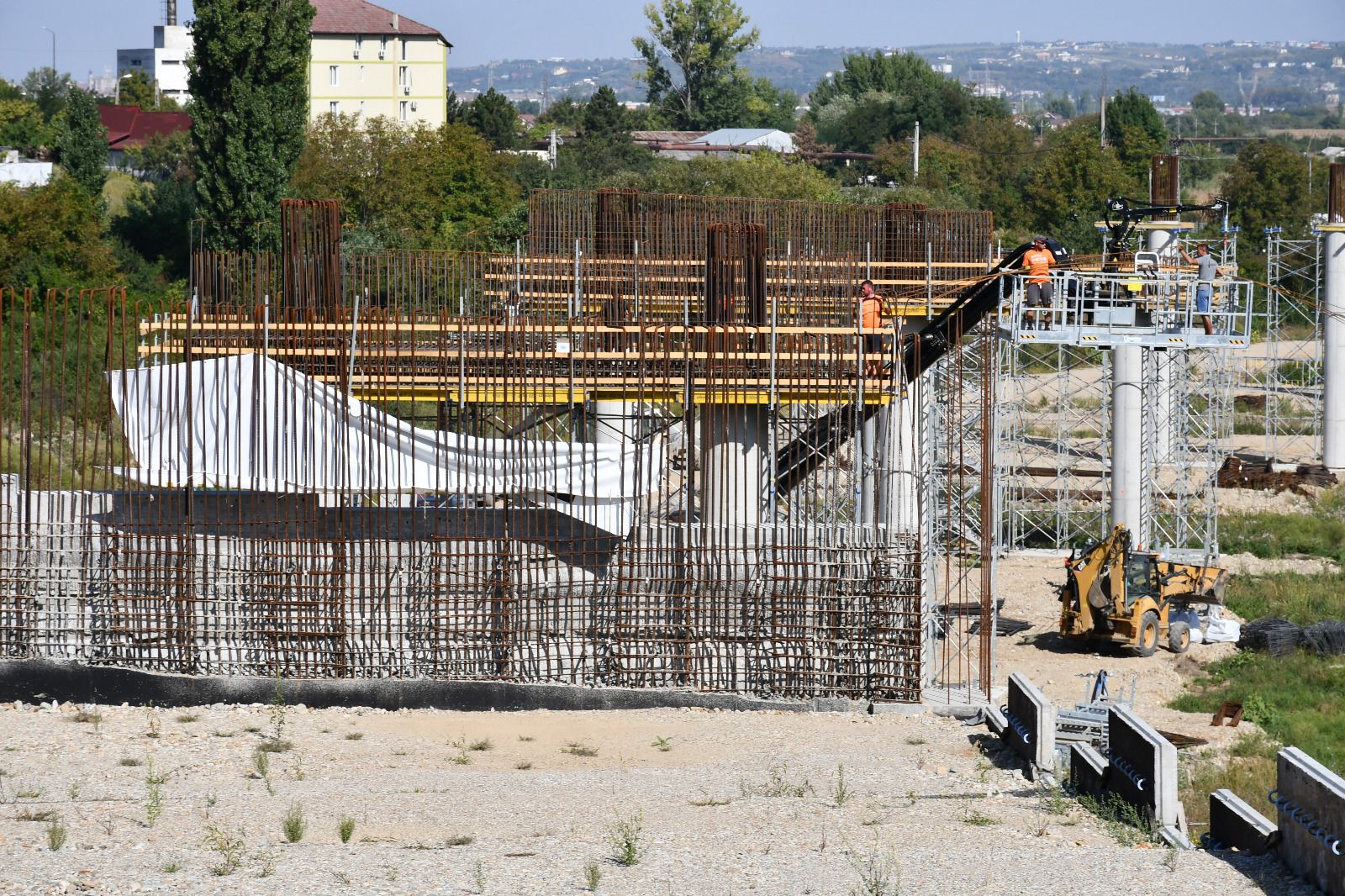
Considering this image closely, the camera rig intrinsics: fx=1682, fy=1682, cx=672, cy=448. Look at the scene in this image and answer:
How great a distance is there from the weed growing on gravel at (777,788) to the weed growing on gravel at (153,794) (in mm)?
4064

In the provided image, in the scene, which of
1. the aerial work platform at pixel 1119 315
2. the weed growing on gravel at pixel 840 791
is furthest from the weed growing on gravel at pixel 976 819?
the aerial work platform at pixel 1119 315

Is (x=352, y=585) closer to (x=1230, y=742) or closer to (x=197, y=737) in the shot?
(x=197, y=737)

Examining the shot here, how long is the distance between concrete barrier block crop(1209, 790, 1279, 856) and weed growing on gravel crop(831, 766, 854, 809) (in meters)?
2.48

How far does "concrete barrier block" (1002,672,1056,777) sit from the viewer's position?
42.2 ft

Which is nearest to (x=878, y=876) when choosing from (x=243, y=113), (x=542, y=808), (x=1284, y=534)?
(x=542, y=808)

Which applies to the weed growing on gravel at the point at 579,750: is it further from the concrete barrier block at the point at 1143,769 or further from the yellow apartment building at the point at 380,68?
the yellow apartment building at the point at 380,68


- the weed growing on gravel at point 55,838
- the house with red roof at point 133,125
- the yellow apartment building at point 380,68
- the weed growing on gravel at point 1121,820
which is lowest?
the weed growing on gravel at point 1121,820

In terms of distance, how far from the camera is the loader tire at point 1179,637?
66.5 feet

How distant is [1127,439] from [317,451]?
1280 centimetres

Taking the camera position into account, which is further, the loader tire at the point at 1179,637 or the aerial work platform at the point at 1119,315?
the loader tire at the point at 1179,637

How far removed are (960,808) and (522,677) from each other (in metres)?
4.92

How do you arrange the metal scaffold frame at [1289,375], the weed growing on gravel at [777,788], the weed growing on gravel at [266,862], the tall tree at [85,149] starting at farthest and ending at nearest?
the tall tree at [85,149], the metal scaffold frame at [1289,375], the weed growing on gravel at [777,788], the weed growing on gravel at [266,862]

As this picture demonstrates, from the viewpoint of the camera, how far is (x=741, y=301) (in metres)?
20.1

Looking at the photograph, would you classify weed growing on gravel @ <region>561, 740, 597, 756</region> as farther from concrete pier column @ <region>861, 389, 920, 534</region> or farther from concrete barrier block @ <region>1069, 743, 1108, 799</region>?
concrete barrier block @ <region>1069, 743, 1108, 799</region>
